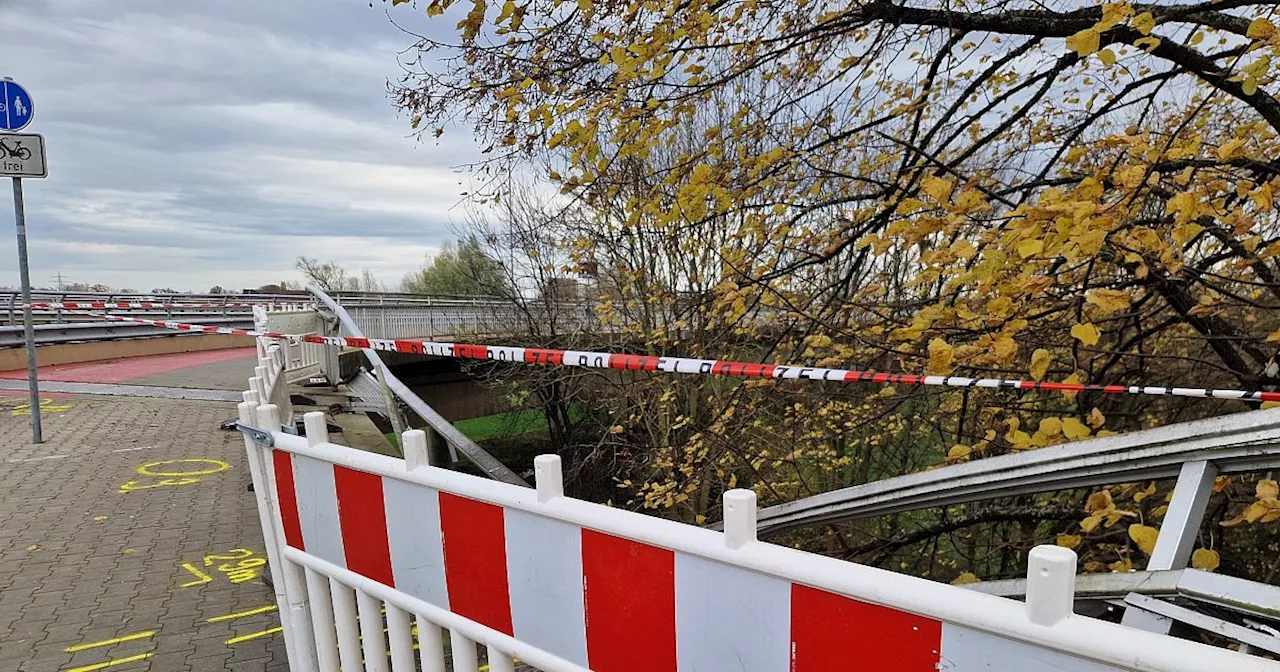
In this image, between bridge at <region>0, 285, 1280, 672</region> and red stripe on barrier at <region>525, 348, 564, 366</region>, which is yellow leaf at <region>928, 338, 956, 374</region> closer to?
bridge at <region>0, 285, 1280, 672</region>

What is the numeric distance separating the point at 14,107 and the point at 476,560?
8726 millimetres

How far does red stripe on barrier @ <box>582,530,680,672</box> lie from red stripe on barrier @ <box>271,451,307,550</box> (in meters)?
1.26

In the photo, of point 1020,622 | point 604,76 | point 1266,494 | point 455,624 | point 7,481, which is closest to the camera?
point 1020,622

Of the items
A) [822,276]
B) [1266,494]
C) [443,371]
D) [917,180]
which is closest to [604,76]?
[917,180]

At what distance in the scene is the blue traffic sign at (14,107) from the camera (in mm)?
6996

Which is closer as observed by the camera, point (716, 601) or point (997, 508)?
point (716, 601)

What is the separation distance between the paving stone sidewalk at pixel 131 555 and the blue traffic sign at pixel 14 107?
11.5 ft

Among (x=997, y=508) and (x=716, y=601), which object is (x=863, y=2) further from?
(x=716, y=601)

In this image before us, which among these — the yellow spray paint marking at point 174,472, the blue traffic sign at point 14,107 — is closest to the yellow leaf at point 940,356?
the yellow spray paint marking at point 174,472

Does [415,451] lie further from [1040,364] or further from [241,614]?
[241,614]

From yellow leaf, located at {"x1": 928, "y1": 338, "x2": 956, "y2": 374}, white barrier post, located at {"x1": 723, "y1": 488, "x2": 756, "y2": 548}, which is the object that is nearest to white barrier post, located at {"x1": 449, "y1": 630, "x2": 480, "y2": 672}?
white barrier post, located at {"x1": 723, "y1": 488, "x2": 756, "y2": 548}

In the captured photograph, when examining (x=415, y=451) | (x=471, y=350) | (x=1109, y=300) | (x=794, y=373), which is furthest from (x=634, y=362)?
(x=1109, y=300)

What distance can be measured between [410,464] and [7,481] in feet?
23.4

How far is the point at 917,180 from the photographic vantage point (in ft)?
12.3
